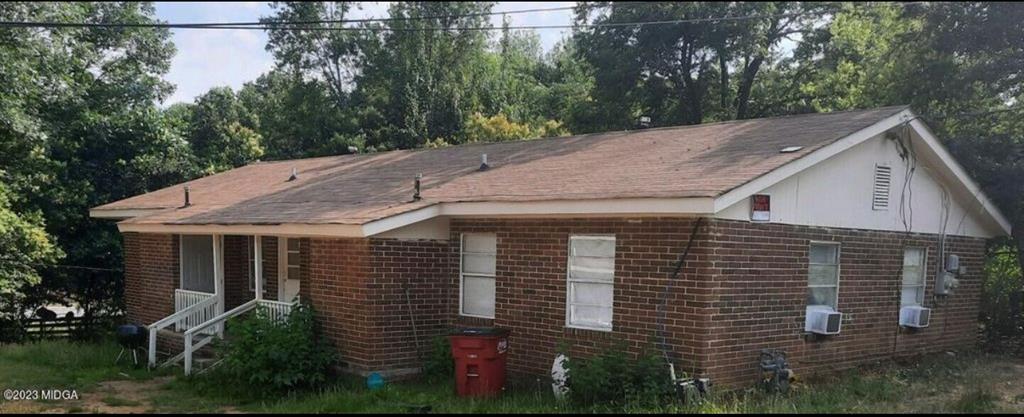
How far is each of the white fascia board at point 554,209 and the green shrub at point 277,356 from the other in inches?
71.2

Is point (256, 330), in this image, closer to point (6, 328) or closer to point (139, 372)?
point (139, 372)

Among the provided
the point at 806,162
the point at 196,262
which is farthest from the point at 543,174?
the point at 196,262

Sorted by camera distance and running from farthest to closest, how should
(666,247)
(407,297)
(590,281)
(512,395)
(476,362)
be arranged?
(407,297) → (590,281) → (512,395) → (476,362) → (666,247)

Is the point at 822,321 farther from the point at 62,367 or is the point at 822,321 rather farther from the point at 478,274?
the point at 62,367

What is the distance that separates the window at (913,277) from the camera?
12289 mm

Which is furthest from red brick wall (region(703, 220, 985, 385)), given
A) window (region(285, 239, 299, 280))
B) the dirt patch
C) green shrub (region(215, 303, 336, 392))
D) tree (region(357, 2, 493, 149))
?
tree (region(357, 2, 493, 149))

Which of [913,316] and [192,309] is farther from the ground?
[913,316]

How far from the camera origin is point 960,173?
12469 millimetres

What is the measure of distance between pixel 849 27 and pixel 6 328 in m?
26.8

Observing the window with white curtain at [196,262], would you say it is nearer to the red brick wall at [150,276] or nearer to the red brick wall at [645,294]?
the red brick wall at [150,276]

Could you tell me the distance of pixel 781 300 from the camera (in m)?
10.1

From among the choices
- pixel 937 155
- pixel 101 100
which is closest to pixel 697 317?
pixel 937 155

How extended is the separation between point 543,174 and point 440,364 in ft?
9.84

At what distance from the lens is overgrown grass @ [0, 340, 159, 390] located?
38.8 feet
